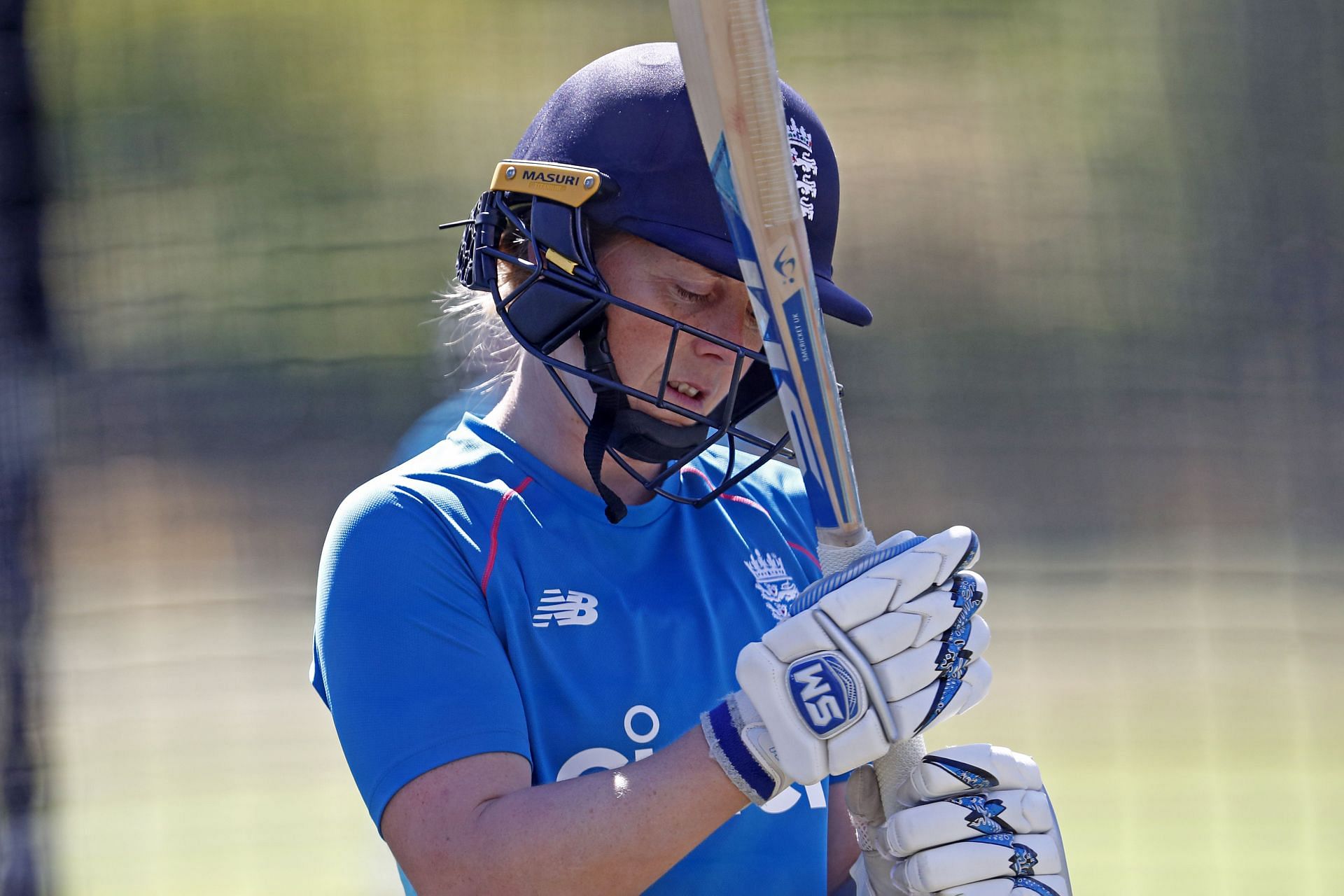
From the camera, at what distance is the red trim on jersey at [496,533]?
4.89 feet

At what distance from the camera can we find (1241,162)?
17.8 feet

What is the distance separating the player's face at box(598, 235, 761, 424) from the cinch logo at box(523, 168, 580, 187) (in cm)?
10

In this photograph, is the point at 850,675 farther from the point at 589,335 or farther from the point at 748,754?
the point at 589,335

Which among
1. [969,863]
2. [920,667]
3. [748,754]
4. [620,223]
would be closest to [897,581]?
[920,667]

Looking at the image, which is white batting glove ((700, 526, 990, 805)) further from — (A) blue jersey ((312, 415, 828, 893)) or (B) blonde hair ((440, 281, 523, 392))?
(B) blonde hair ((440, 281, 523, 392))

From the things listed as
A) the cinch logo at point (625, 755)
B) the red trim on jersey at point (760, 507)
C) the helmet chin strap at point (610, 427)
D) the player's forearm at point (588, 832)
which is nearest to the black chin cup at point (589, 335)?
the helmet chin strap at point (610, 427)

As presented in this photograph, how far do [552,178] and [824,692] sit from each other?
73 cm

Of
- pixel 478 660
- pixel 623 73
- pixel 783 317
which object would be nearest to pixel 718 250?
pixel 783 317

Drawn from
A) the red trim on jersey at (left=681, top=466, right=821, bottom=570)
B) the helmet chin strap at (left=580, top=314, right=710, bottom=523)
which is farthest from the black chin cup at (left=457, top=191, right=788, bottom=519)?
the red trim on jersey at (left=681, top=466, right=821, bottom=570)

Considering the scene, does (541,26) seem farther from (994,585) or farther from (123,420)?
(994,585)

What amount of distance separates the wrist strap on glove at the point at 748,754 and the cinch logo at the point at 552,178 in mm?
690

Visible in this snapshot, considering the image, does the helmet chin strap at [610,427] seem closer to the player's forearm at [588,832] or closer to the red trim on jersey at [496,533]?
the red trim on jersey at [496,533]

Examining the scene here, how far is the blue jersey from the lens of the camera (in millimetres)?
1401

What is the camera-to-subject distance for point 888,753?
154cm
